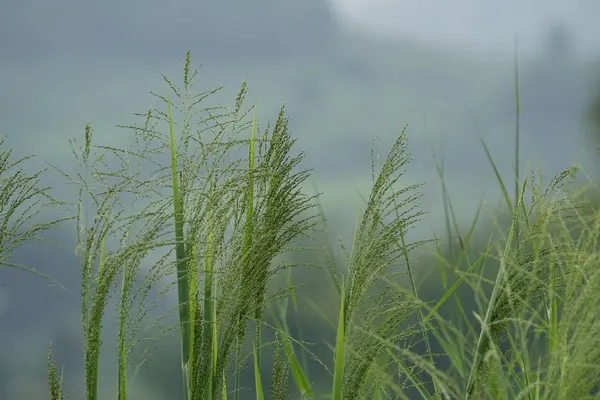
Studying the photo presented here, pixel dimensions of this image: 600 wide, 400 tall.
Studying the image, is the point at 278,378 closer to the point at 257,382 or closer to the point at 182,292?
the point at 257,382

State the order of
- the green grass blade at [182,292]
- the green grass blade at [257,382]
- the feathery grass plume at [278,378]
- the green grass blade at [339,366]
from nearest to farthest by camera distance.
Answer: the green grass blade at [339,366] < the green grass blade at [182,292] < the green grass blade at [257,382] < the feathery grass plume at [278,378]

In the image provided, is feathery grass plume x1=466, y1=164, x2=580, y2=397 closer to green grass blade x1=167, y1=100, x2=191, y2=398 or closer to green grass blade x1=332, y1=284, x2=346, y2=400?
green grass blade x1=332, y1=284, x2=346, y2=400

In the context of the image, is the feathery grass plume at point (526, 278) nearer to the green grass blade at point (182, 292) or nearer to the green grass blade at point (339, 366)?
the green grass blade at point (339, 366)

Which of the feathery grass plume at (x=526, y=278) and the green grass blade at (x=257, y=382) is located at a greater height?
the feathery grass plume at (x=526, y=278)

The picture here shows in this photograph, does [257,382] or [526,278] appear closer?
[526,278]

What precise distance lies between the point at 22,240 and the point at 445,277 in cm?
132

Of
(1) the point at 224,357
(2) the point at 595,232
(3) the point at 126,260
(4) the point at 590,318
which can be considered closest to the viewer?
(4) the point at 590,318

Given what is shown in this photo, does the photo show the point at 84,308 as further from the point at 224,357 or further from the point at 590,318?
the point at 590,318

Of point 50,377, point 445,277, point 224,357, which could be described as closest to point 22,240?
point 50,377

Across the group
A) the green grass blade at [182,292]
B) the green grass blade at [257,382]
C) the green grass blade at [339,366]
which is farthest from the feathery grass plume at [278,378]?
the green grass blade at [339,366]

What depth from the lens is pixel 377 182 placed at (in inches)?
77.0

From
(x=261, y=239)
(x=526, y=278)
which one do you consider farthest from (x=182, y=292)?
(x=526, y=278)

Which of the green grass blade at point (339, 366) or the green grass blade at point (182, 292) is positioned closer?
the green grass blade at point (339, 366)

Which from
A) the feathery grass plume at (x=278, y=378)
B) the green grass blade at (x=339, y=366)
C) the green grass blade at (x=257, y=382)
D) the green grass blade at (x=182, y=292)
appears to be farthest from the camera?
the feathery grass plume at (x=278, y=378)
